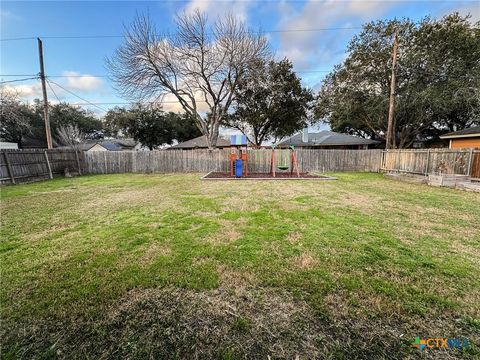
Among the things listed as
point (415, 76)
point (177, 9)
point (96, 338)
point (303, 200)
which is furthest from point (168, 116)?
point (96, 338)

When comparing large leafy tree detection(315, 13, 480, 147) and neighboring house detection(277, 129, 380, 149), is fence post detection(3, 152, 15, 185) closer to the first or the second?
neighboring house detection(277, 129, 380, 149)

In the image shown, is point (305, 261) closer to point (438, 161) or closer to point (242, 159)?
point (242, 159)

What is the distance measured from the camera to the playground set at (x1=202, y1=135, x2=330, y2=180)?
986 cm

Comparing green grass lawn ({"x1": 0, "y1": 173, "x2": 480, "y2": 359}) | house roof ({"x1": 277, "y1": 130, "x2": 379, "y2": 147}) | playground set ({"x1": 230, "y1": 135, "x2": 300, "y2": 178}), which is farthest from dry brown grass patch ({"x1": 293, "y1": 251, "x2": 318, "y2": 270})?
house roof ({"x1": 277, "y1": 130, "x2": 379, "y2": 147})

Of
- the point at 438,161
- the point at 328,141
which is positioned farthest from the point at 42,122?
the point at 438,161

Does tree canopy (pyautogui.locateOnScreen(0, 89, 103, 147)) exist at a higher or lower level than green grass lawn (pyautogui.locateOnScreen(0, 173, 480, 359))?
higher

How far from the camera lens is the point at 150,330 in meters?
1.54

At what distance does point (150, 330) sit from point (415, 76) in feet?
63.6

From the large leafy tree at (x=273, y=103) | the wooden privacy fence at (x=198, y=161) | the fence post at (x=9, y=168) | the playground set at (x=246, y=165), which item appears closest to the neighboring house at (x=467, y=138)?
the wooden privacy fence at (x=198, y=161)

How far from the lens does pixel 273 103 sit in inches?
795

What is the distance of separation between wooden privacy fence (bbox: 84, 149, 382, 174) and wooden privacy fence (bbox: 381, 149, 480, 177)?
2582 mm

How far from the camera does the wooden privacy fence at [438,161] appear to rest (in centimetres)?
749

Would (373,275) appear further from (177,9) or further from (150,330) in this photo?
(177,9)

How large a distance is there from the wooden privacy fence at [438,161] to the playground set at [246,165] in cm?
370
